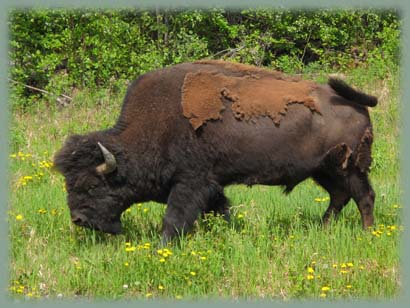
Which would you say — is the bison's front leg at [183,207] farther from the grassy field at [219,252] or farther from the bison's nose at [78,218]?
the bison's nose at [78,218]

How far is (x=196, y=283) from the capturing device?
20.6 ft

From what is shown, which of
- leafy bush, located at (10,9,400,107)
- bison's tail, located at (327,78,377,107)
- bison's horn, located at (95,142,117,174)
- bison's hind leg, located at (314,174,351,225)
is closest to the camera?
bison's horn, located at (95,142,117,174)

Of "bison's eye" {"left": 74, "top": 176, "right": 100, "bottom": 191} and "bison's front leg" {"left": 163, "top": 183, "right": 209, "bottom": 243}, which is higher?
"bison's eye" {"left": 74, "top": 176, "right": 100, "bottom": 191}

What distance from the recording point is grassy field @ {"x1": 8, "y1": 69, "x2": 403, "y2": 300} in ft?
20.4

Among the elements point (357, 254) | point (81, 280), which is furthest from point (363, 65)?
point (81, 280)

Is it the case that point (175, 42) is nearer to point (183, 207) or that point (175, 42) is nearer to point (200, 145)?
point (200, 145)

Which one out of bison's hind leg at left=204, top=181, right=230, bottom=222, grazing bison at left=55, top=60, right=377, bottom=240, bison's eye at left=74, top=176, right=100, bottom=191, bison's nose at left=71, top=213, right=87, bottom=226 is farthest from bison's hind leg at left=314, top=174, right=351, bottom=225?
bison's nose at left=71, top=213, right=87, bottom=226

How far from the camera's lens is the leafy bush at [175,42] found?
50.3 feet

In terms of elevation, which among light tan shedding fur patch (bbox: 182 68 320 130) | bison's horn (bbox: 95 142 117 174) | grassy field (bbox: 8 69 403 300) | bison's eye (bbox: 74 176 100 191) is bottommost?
grassy field (bbox: 8 69 403 300)

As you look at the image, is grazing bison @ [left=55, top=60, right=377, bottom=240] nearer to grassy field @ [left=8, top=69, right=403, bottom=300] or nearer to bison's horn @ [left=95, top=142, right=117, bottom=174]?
bison's horn @ [left=95, top=142, right=117, bottom=174]

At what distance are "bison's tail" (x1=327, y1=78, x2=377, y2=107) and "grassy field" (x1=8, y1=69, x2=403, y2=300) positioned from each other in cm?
131

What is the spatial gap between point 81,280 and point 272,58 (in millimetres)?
11655

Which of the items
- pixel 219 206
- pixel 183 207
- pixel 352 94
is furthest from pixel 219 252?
pixel 352 94

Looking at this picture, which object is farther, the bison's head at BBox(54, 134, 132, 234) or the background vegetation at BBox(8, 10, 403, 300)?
the bison's head at BBox(54, 134, 132, 234)
